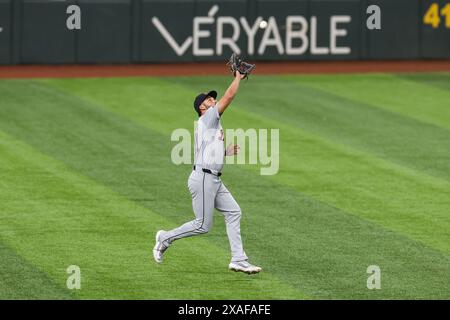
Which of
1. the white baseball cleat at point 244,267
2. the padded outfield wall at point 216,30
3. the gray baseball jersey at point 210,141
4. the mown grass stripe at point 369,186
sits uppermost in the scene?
the padded outfield wall at point 216,30

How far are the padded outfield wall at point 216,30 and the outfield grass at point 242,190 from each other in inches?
44.8

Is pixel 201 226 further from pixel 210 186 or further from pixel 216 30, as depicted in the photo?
pixel 216 30

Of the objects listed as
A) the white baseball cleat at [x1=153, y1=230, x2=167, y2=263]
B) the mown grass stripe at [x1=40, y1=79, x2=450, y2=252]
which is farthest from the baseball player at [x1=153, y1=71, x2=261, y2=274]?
the mown grass stripe at [x1=40, y1=79, x2=450, y2=252]

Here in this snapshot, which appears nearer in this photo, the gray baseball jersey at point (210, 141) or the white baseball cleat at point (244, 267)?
the gray baseball jersey at point (210, 141)

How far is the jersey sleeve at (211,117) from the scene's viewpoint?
46.2 feet

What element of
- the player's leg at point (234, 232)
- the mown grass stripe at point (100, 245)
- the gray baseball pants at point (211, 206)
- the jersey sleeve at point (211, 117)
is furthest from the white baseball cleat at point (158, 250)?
the jersey sleeve at point (211, 117)

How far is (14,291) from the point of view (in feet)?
44.5

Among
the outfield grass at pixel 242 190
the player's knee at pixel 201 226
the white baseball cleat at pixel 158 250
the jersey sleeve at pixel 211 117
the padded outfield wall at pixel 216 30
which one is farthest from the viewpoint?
the padded outfield wall at pixel 216 30

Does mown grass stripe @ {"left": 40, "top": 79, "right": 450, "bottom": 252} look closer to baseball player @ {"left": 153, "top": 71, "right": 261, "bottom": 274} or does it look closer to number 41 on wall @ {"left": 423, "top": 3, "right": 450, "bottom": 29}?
baseball player @ {"left": 153, "top": 71, "right": 261, "bottom": 274}

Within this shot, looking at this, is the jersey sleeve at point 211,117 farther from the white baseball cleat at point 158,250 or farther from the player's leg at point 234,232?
the white baseball cleat at point 158,250

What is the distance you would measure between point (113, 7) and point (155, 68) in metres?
1.61

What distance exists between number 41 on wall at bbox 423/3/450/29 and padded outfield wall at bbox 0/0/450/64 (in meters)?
0.02
